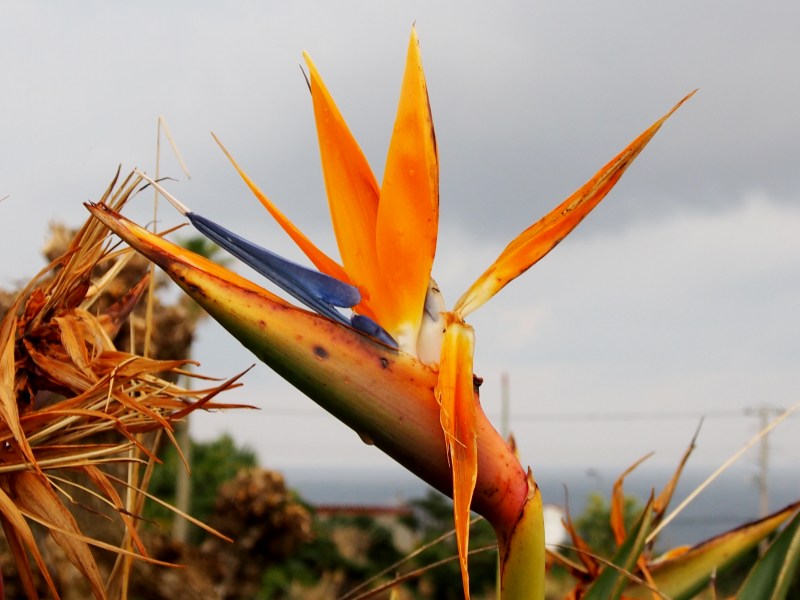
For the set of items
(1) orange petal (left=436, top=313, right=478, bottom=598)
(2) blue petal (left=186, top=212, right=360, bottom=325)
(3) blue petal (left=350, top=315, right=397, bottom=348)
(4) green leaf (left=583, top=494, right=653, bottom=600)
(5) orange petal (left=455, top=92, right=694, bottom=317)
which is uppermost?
(5) orange petal (left=455, top=92, right=694, bottom=317)

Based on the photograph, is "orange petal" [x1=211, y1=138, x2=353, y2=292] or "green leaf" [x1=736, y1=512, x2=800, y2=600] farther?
"green leaf" [x1=736, y1=512, x2=800, y2=600]

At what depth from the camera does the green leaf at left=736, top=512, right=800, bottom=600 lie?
0.78m

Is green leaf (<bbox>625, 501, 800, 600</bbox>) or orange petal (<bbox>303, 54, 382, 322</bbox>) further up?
orange petal (<bbox>303, 54, 382, 322</bbox>)

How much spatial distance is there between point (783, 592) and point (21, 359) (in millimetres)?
651

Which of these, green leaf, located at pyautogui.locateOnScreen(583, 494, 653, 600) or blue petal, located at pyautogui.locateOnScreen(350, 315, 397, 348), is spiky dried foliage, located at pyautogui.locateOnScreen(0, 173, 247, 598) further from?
green leaf, located at pyautogui.locateOnScreen(583, 494, 653, 600)

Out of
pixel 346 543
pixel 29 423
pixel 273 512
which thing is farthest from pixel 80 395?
pixel 346 543

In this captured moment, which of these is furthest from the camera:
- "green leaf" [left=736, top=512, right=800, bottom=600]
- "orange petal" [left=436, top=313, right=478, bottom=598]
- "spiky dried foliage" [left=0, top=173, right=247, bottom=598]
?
"green leaf" [left=736, top=512, right=800, bottom=600]

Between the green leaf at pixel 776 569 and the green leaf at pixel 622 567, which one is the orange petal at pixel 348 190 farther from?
the green leaf at pixel 776 569

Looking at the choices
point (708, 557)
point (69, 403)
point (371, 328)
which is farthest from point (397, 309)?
point (708, 557)

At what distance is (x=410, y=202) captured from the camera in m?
0.58

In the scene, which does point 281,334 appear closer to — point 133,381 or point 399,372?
point 399,372

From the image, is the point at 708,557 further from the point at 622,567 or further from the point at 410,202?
the point at 410,202

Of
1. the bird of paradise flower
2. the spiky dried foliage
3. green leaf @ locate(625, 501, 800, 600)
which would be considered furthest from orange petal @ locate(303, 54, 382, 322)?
green leaf @ locate(625, 501, 800, 600)

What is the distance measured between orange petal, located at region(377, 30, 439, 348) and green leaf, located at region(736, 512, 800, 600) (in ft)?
1.35
